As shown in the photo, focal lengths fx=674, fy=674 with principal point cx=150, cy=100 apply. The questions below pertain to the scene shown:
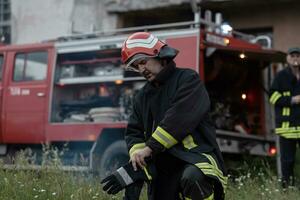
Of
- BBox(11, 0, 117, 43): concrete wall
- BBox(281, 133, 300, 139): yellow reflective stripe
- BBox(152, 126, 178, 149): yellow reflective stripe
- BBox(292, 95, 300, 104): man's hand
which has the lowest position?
BBox(281, 133, 300, 139): yellow reflective stripe

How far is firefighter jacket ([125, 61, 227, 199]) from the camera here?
13.2 feet

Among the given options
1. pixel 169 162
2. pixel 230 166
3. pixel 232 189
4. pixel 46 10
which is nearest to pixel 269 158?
pixel 230 166

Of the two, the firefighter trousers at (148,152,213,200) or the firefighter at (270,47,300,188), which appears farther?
the firefighter at (270,47,300,188)

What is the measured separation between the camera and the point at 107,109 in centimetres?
925

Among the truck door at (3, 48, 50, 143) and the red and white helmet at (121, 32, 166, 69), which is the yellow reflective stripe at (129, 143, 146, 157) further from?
the truck door at (3, 48, 50, 143)

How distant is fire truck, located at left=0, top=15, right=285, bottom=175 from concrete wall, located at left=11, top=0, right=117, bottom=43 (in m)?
4.03

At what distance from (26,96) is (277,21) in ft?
18.3

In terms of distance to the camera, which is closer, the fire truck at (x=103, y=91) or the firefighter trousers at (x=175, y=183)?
the firefighter trousers at (x=175, y=183)

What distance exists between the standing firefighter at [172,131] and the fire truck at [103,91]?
4.34m

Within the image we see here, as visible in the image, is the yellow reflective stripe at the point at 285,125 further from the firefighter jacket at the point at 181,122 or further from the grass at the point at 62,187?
the firefighter jacket at the point at 181,122

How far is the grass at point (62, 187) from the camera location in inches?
229

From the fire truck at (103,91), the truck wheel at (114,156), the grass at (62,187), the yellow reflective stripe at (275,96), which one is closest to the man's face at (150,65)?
the grass at (62,187)

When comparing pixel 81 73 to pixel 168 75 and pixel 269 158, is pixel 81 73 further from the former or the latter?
pixel 168 75

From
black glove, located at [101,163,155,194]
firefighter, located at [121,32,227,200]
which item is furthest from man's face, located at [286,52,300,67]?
black glove, located at [101,163,155,194]
